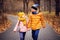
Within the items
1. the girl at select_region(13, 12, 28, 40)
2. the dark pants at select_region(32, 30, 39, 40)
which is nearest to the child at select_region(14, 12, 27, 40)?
the girl at select_region(13, 12, 28, 40)

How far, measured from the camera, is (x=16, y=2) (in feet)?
11.4

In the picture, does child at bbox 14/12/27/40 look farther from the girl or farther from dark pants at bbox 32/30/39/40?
dark pants at bbox 32/30/39/40

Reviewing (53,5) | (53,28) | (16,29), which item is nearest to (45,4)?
(53,5)

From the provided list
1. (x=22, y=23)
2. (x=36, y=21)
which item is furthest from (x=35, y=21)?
(x=22, y=23)

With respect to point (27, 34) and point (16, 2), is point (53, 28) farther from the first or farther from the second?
point (16, 2)

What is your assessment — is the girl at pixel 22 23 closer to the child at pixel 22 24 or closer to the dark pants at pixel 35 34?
the child at pixel 22 24

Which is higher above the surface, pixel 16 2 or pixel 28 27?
pixel 16 2

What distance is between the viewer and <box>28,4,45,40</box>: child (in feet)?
10.9

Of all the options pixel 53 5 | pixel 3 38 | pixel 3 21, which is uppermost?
pixel 53 5

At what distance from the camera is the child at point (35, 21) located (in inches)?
130

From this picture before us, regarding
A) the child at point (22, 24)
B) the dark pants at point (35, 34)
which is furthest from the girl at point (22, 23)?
the dark pants at point (35, 34)

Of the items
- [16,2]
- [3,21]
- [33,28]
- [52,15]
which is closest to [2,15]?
[3,21]

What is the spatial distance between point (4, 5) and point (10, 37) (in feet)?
1.82

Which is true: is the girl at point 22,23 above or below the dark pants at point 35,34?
above
